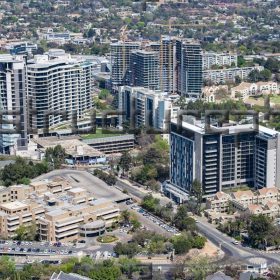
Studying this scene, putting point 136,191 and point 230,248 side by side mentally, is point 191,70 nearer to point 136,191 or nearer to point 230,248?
point 136,191

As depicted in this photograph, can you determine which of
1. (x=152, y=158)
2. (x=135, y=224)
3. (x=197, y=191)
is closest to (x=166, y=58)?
(x=152, y=158)

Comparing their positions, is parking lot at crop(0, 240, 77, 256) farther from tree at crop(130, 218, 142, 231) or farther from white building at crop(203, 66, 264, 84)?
white building at crop(203, 66, 264, 84)

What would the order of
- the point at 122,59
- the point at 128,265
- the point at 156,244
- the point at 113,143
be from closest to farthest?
the point at 128,265 → the point at 156,244 → the point at 113,143 → the point at 122,59

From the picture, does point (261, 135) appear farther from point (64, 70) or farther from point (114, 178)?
point (64, 70)

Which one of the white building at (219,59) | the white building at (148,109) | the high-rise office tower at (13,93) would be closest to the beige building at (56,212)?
the high-rise office tower at (13,93)

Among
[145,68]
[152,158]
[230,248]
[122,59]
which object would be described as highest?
[122,59]

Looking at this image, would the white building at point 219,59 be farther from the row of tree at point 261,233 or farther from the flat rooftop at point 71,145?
the row of tree at point 261,233

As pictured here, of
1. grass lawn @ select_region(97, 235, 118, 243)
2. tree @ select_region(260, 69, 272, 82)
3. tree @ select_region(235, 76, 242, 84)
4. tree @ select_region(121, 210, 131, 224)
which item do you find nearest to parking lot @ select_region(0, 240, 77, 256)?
grass lawn @ select_region(97, 235, 118, 243)
